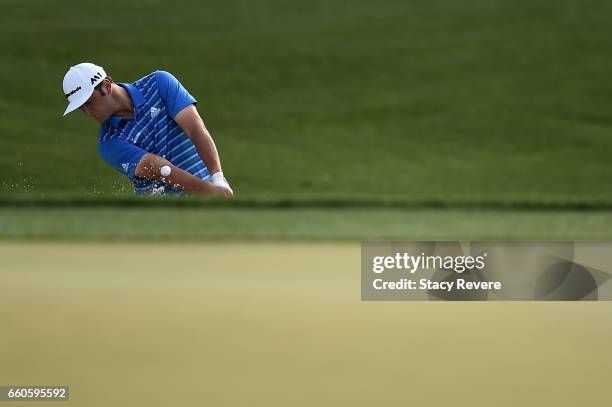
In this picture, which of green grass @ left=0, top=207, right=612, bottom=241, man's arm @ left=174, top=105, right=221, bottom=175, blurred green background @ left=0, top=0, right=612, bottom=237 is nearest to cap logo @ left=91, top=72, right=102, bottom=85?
man's arm @ left=174, top=105, right=221, bottom=175

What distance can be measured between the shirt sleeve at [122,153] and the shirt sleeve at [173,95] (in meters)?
0.16

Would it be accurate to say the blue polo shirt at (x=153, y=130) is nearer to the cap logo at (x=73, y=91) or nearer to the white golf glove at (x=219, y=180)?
the white golf glove at (x=219, y=180)

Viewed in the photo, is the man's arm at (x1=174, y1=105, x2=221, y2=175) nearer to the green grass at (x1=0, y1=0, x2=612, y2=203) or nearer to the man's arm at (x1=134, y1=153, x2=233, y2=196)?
the man's arm at (x1=134, y1=153, x2=233, y2=196)

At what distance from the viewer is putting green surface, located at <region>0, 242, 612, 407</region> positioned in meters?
6.83

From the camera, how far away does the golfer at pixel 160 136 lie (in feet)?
10.4

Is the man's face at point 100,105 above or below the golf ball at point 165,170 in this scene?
above

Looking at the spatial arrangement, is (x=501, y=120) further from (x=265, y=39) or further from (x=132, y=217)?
(x=132, y=217)

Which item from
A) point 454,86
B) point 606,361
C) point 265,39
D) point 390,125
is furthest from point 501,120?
point 606,361

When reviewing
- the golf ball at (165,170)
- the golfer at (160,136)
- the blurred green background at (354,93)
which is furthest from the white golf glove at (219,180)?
the blurred green background at (354,93)

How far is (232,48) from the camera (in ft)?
61.3

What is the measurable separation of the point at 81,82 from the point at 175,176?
0.40m

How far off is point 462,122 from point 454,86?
4.12m

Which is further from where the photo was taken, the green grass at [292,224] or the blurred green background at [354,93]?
the green grass at [292,224]

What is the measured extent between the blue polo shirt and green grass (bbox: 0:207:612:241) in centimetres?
1528
